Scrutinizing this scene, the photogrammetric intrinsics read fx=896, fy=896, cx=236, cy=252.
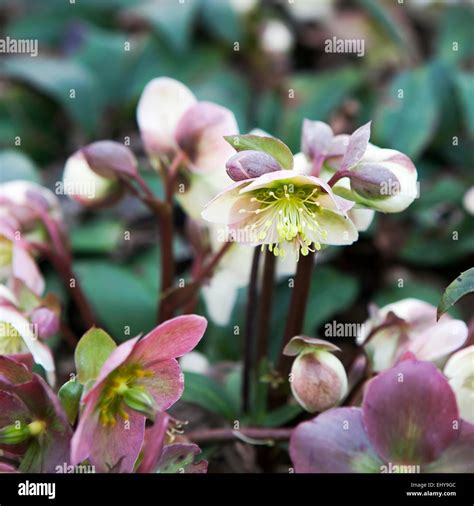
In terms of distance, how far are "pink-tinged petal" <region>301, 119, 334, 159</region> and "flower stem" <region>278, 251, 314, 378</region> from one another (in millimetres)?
70

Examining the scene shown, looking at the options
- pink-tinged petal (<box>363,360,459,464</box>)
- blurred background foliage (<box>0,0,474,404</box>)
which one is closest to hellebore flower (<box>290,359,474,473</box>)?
pink-tinged petal (<box>363,360,459,464</box>)

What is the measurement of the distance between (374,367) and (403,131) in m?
0.62

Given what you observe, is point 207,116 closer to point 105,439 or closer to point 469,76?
point 105,439

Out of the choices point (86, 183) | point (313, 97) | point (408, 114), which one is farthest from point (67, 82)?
point (86, 183)

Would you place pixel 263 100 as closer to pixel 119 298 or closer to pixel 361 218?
pixel 119 298

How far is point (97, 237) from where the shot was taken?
1131mm

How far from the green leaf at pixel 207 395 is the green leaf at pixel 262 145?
8.7 inches

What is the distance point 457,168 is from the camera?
126 centimetres

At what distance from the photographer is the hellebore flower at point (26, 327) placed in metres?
0.61

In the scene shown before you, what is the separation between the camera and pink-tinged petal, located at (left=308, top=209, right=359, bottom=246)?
57cm

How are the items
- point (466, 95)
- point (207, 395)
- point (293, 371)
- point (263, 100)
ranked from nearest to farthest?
point (293, 371) < point (207, 395) < point (466, 95) < point (263, 100)

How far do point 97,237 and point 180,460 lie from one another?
0.60m

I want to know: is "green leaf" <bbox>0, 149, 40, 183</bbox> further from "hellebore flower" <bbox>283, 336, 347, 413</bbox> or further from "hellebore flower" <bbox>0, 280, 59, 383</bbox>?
"hellebore flower" <bbox>283, 336, 347, 413</bbox>

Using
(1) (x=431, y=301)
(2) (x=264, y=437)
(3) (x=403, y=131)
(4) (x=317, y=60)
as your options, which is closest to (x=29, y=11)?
(4) (x=317, y=60)
